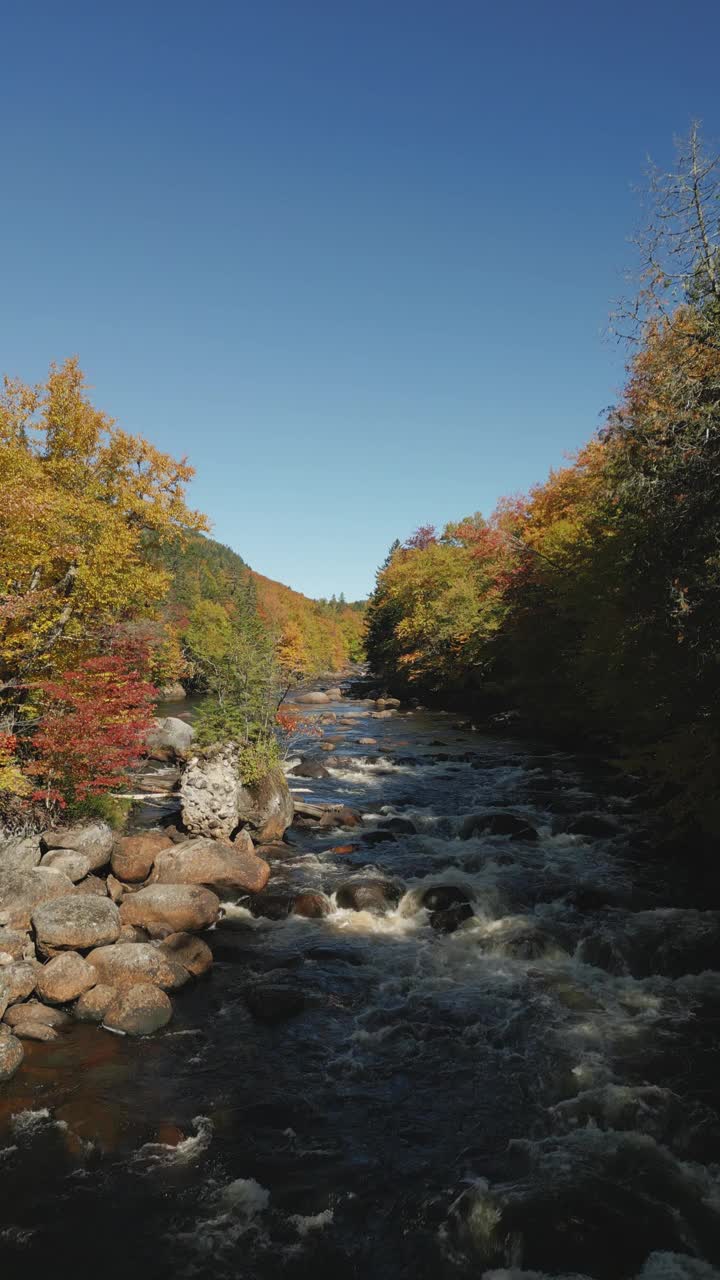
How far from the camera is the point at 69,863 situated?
12797 mm

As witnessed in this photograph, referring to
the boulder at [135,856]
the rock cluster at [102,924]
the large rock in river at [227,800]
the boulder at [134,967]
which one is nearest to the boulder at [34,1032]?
the rock cluster at [102,924]

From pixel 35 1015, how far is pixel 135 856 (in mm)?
5067

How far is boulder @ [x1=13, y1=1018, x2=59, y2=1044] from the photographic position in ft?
28.5

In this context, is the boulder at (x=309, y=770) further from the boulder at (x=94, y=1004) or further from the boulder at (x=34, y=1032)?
Result: the boulder at (x=34, y=1032)

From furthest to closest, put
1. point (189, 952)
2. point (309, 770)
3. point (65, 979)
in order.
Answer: point (309, 770) → point (189, 952) → point (65, 979)

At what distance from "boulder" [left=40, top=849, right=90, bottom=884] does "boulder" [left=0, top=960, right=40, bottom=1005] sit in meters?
3.07

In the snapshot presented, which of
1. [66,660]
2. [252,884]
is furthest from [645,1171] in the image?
[66,660]

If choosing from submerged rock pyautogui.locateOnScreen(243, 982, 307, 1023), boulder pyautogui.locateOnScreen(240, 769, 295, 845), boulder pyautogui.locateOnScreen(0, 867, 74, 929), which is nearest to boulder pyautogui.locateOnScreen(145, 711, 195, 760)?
boulder pyautogui.locateOnScreen(240, 769, 295, 845)

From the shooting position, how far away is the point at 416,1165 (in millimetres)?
6941

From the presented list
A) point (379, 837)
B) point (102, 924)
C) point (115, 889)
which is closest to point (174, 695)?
point (379, 837)

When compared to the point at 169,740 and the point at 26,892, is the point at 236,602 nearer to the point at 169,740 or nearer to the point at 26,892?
the point at 169,740

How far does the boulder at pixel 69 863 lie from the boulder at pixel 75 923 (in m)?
1.96

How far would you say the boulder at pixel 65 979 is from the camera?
9352mm

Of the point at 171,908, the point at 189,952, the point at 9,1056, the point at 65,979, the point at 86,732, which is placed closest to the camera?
the point at 9,1056
